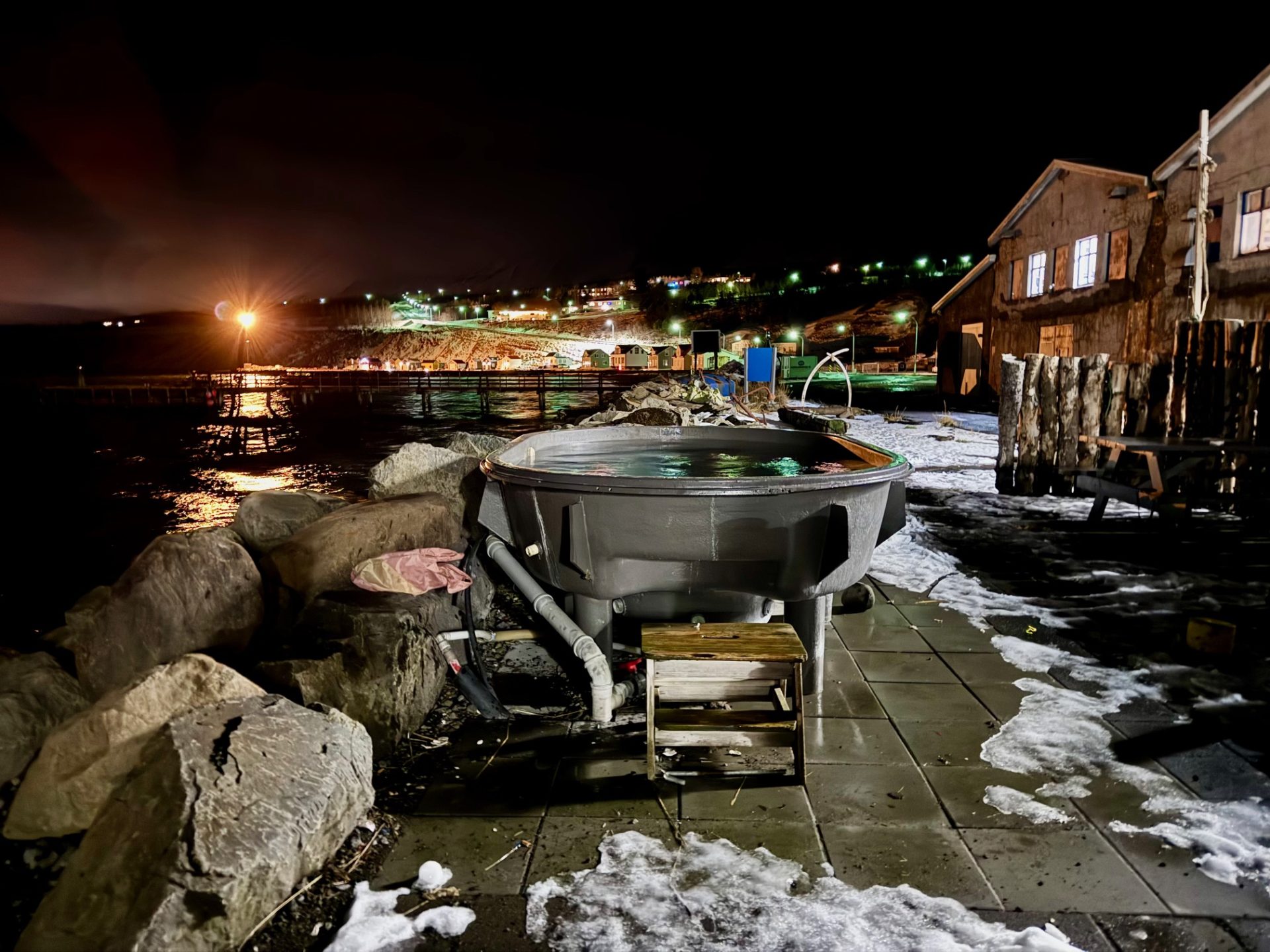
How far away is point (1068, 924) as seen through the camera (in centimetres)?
292

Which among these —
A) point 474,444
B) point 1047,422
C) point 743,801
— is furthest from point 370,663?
point 1047,422

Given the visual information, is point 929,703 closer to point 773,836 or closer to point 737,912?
point 773,836

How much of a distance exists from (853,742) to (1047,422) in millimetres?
8813

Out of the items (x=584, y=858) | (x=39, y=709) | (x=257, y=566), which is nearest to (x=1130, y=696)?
(x=584, y=858)

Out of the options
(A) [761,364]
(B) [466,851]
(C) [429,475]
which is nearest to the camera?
(B) [466,851]

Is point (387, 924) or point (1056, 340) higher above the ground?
point (1056, 340)

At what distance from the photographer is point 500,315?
429 feet

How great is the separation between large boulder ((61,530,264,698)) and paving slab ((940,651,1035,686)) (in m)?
5.18

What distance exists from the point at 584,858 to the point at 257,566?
382cm

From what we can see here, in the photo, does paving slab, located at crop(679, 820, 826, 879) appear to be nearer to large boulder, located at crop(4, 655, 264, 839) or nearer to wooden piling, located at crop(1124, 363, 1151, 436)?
large boulder, located at crop(4, 655, 264, 839)

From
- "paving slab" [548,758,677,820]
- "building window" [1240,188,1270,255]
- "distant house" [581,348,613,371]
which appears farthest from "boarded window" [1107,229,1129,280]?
"distant house" [581,348,613,371]

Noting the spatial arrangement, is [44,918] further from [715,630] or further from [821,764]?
[821,764]

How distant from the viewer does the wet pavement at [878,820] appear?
300cm

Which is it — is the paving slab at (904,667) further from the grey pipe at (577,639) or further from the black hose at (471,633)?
the black hose at (471,633)
